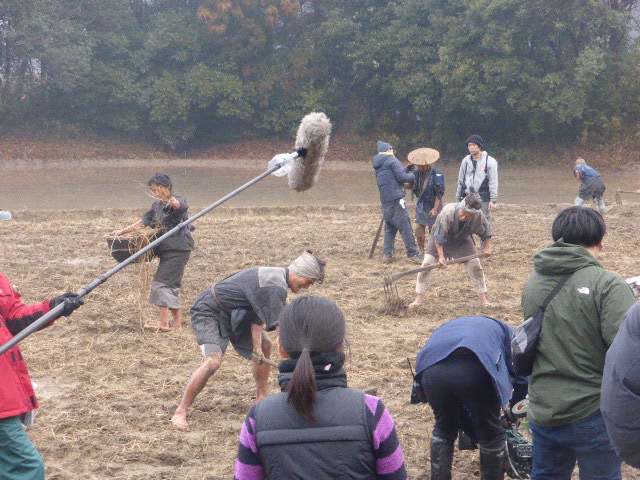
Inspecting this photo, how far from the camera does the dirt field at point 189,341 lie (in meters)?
5.00

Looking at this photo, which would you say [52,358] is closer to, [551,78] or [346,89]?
[551,78]

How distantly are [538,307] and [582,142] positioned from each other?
2761 centimetres

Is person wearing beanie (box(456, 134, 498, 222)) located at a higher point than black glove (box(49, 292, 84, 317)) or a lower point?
higher

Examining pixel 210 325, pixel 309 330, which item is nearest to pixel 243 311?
pixel 210 325

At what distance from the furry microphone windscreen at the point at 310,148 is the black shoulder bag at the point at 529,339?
181 cm

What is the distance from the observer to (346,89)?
33594 mm

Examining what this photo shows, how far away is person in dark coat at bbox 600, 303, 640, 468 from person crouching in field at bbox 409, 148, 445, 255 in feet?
29.2

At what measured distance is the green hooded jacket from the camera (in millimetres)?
3082

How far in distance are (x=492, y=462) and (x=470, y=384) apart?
527 mm

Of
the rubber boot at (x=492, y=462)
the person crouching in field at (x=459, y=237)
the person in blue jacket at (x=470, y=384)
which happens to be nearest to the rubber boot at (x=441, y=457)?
the person in blue jacket at (x=470, y=384)

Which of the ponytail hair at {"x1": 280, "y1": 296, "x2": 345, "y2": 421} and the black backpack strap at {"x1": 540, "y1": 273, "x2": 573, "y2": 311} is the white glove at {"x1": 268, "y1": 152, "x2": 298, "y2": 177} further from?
the ponytail hair at {"x1": 280, "y1": 296, "x2": 345, "y2": 421}

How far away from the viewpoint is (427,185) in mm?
11125

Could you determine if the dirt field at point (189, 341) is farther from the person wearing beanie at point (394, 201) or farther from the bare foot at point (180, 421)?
the person wearing beanie at point (394, 201)

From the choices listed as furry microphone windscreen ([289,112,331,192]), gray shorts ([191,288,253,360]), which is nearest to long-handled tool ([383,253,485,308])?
gray shorts ([191,288,253,360])
